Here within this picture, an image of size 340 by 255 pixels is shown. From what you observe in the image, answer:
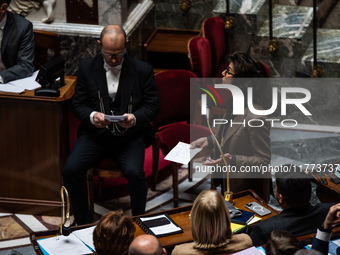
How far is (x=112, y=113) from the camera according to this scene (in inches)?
179

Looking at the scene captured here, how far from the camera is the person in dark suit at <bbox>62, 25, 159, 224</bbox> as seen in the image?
4.45m

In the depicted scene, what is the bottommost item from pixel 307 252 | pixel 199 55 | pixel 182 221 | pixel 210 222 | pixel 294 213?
pixel 182 221

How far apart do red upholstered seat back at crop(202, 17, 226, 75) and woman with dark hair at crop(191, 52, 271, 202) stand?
233cm

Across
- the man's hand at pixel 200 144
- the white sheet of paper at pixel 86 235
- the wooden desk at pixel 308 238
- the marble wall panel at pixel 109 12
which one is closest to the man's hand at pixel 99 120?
the man's hand at pixel 200 144

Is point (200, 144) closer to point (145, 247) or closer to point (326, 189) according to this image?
point (326, 189)

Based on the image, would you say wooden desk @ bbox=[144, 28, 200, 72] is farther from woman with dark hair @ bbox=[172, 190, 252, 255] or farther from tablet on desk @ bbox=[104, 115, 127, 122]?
woman with dark hair @ bbox=[172, 190, 252, 255]

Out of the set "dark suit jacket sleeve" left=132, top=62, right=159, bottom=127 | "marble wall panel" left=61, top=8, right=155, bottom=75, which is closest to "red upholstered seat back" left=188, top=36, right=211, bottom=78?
"marble wall panel" left=61, top=8, right=155, bottom=75

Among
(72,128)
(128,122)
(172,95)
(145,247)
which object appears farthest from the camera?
(72,128)

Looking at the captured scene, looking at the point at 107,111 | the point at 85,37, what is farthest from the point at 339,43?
the point at 107,111

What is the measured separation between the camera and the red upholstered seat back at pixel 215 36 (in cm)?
638

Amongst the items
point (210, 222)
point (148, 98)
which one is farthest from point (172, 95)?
point (210, 222)

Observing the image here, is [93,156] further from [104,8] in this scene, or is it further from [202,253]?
[104,8]

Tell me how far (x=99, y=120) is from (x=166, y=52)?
2559 millimetres

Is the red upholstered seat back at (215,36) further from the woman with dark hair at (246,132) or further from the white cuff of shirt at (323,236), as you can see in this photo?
the white cuff of shirt at (323,236)
